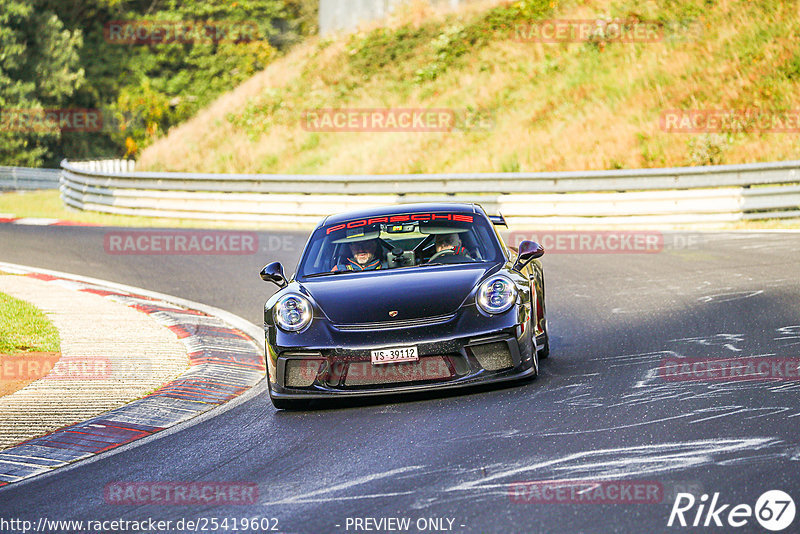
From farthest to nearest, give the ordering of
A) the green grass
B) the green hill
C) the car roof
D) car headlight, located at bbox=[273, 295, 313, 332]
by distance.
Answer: the green hill
the green grass
the car roof
car headlight, located at bbox=[273, 295, 313, 332]

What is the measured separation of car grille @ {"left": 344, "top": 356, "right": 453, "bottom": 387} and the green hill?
16136 mm

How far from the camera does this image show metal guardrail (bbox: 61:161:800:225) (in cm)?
1798

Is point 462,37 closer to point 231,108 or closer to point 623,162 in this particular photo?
point 231,108

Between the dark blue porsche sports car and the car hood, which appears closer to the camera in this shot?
the dark blue porsche sports car

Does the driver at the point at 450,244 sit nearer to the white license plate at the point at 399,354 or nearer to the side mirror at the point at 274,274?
the side mirror at the point at 274,274

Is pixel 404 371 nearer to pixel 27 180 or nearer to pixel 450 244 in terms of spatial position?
pixel 450 244

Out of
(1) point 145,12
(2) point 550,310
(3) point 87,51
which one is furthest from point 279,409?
(1) point 145,12

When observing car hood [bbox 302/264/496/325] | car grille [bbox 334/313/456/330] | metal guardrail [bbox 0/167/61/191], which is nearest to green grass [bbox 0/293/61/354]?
car hood [bbox 302/264/496/325]

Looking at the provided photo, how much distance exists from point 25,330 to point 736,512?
8.10m

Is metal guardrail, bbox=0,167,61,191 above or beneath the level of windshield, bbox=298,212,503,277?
above

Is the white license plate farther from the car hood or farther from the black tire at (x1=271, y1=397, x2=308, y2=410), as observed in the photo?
the black tire at (x1=271, y1=397, x2=308, y2=410)

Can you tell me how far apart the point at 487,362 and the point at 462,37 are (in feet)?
96.4

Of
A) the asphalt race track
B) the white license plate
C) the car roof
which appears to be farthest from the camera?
the car roof

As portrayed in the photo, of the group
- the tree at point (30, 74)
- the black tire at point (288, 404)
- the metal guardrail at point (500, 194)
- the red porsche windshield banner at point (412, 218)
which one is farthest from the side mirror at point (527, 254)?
the tree at point (30, 74)
